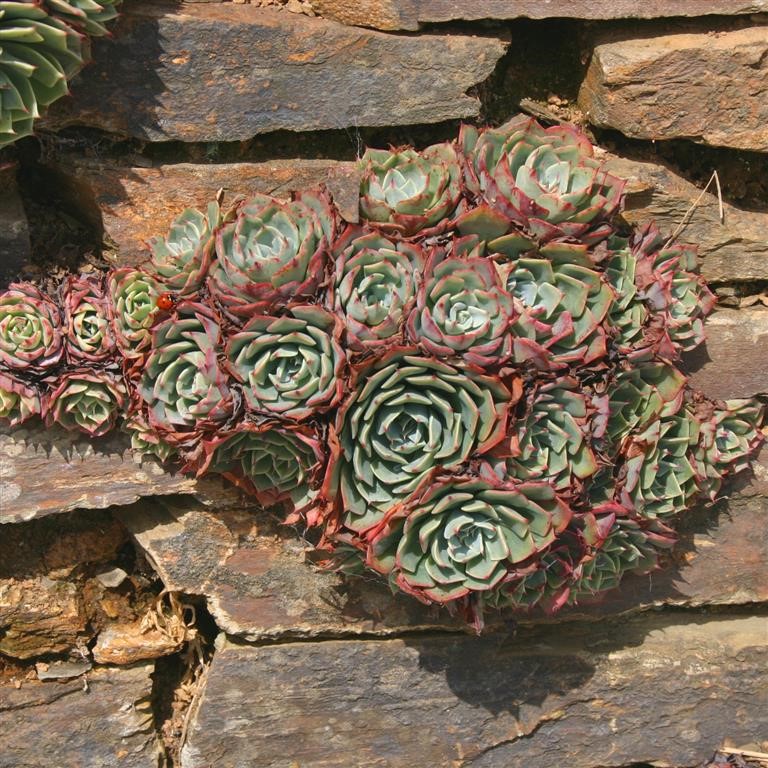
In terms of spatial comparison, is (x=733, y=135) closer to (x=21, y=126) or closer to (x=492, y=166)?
(x=492, y=166)

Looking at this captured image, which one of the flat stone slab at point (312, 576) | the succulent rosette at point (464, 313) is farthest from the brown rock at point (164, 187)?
the flat stone slab at point (312, 576)

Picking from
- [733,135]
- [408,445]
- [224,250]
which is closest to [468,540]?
[408,445]

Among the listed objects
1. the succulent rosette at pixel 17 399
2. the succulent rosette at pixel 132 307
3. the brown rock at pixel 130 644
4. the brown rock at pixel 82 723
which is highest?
the succulent rosette at pixel 132 307

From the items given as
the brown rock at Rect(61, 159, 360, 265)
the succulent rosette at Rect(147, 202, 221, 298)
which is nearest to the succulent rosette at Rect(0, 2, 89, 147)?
the brown rock at Rect(61, 159, 360, 265)

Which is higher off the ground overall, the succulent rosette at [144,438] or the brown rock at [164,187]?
the brown rock at [164,187]

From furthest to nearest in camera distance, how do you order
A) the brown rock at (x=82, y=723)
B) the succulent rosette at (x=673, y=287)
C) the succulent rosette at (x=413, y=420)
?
the brown rock at (x=82, y=723)
the succulent rosette at (x=673, y=287)
the succulent rosette at (x=413, y=420)

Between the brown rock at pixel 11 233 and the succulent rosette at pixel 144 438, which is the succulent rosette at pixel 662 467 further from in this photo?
the brown rock at pixel 11 233
